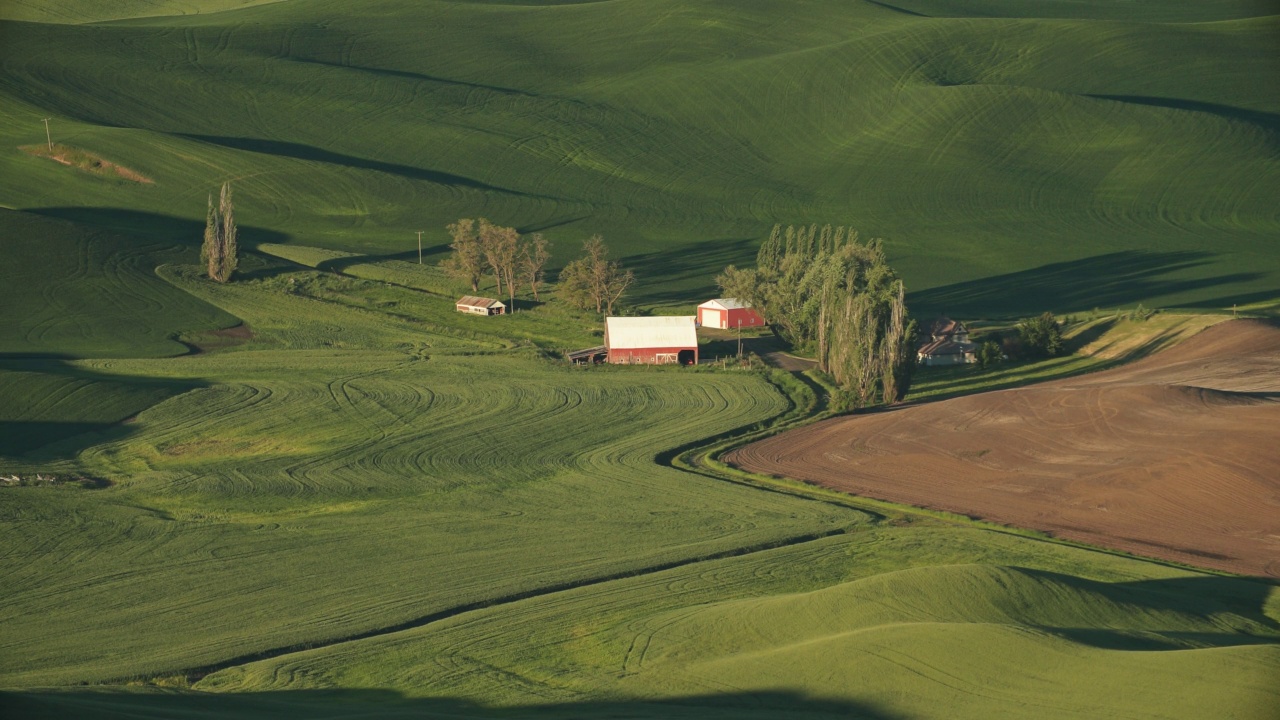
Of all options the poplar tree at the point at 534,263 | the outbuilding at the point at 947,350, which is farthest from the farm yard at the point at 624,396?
the outbuilding at the point at 947,350

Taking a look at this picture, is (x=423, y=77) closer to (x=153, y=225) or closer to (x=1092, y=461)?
(x=153, y=225)

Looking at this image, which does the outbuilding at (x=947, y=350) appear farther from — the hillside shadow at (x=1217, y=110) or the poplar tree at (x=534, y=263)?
the hillside shadow at (x=1217, y=110)

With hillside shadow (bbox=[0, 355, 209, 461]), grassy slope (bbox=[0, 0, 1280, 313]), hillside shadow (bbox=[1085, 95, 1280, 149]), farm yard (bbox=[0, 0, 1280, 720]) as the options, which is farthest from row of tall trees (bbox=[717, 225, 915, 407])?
hillside shadow (bbox=[1085, 95, 1280, 149])

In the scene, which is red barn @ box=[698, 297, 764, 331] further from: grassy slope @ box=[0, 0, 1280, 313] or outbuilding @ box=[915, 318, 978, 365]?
outbuilding @ box=[915, 318, 978, 365]

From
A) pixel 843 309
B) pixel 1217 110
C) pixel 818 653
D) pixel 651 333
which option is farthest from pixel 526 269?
pixel 1217 110

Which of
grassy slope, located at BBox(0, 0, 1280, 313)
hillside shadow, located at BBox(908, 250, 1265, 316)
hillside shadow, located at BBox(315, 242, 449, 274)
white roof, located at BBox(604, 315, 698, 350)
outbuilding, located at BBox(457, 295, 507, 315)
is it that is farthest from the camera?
grassy slope, located at BBox(0, 0, 1280, 313)

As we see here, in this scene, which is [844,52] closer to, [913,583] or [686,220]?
[686,220]
